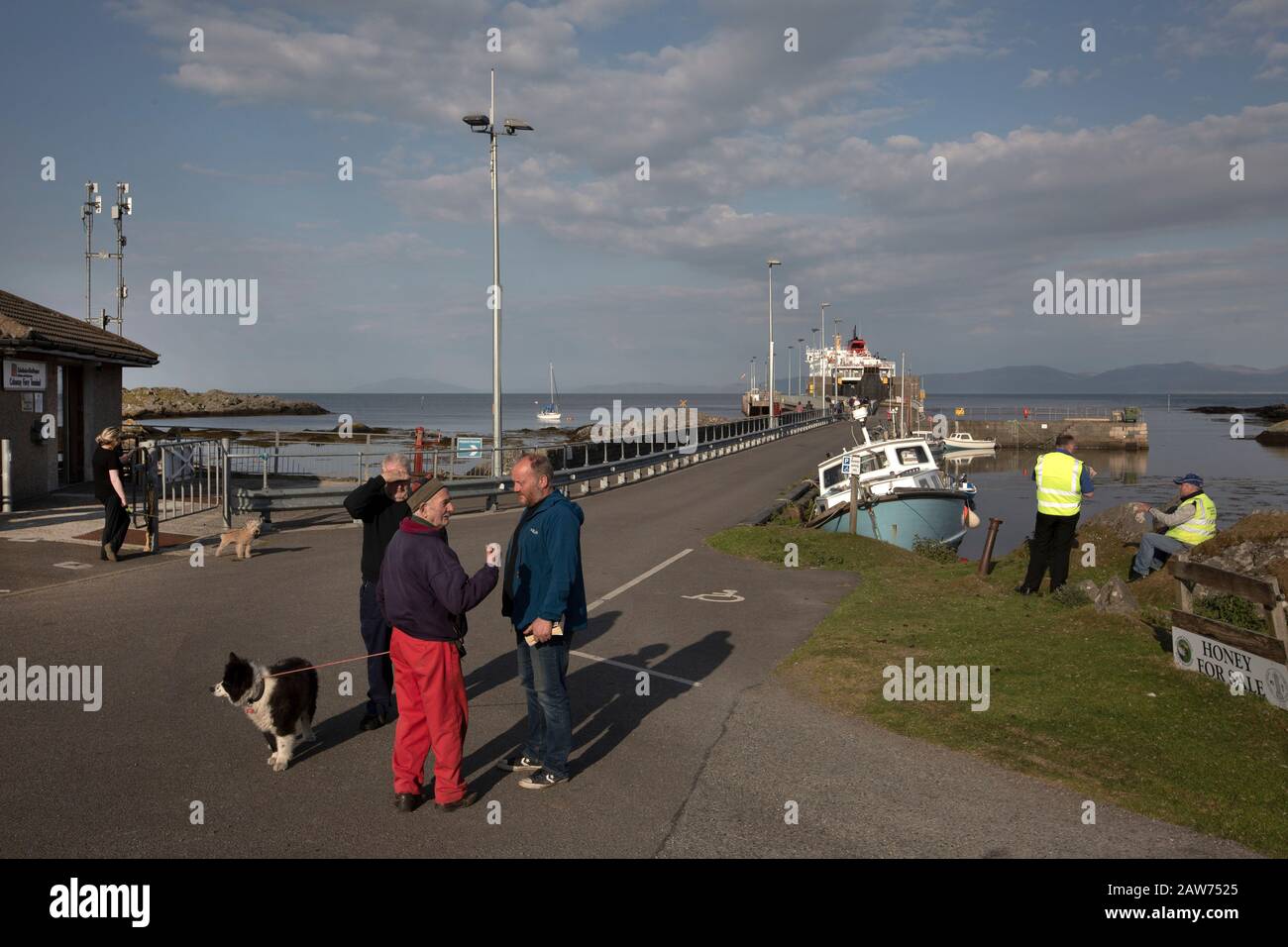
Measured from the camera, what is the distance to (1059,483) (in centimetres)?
1242

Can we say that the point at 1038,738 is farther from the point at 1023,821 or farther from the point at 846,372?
the point at 846,372

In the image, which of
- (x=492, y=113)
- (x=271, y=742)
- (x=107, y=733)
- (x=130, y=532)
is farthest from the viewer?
(x=492, y=113)

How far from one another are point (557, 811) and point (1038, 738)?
3678 mm

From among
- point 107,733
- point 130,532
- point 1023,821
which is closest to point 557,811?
point 1023,821

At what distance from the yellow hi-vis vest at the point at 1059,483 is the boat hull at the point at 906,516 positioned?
9.51 metres

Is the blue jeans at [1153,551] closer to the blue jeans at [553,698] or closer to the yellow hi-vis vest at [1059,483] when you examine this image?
the yellow hi-vis vest at [1059,483]

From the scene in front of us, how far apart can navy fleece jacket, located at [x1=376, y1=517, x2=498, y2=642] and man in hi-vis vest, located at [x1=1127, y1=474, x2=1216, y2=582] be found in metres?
11.5

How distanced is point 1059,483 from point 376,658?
9.16m

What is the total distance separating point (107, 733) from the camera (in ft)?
22.9

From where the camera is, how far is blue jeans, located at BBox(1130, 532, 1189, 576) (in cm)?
1362

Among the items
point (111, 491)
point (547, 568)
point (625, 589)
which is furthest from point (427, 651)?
point (111, 491)

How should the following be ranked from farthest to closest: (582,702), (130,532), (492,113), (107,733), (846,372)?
(846,372)
(492,113)
(130,532)
(582,702)
(107,733)

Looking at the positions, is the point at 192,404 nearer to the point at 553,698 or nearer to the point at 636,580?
the point at 636,580

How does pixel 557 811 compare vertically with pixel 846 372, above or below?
below
